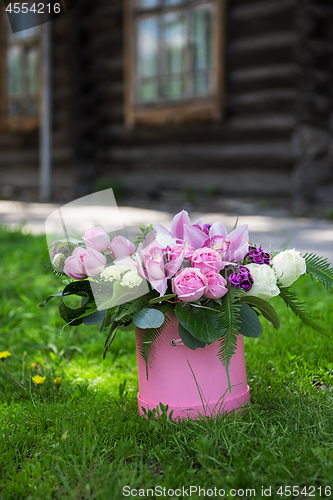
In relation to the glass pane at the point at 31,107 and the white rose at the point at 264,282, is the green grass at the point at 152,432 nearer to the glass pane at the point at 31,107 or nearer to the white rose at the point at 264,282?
the white rose at the point at 264,282

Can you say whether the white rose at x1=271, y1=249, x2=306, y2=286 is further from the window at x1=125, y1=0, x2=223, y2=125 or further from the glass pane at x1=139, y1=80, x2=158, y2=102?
the glass pane at x1=139, y1=80, x2=158, y2=102

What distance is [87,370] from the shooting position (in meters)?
2.00

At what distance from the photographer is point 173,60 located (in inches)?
262

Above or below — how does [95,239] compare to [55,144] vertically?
below

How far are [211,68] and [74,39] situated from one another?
7.48 feet

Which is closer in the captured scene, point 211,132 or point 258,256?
point 258,256

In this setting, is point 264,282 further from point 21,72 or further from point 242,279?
point 21,72

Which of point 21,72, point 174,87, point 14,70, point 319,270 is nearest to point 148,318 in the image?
point 319,270

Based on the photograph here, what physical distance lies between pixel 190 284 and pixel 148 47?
6132mm

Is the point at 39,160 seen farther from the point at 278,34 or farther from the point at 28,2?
the point at 278,34

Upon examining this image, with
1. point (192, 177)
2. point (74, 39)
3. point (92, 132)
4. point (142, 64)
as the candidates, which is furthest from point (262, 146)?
point (74, 39)

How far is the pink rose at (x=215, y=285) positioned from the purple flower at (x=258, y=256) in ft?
0.49

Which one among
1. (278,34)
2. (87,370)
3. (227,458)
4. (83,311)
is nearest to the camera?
(227,458)

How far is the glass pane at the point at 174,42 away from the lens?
21.1ft
